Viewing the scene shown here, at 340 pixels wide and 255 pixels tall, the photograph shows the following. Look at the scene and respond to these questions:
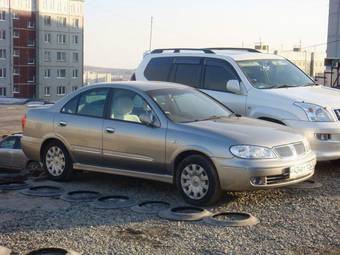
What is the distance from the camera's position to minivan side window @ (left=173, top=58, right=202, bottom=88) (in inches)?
422

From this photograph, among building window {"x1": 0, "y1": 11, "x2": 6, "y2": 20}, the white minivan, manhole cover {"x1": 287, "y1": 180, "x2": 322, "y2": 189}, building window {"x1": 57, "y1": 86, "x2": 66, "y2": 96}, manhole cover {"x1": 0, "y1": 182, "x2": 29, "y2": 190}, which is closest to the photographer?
manhole cover {"x1": 287, "y1": 180, "x2": 322, "y2": 189}

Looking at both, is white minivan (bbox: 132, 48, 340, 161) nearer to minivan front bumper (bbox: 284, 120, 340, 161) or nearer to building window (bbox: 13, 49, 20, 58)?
minivan front bumper (bbox: 284, 120, 340, 161)

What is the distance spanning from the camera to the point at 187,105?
27.2 ft

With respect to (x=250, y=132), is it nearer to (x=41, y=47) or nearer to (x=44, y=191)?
(x=44, y=191)

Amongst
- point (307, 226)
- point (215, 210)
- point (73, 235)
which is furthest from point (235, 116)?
point (73, 235)

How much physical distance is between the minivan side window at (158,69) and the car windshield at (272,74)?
1.50 meters

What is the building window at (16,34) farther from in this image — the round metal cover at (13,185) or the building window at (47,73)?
the round metal cover at (13,185)

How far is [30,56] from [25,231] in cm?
9348

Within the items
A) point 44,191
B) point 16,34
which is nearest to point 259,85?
point 44,191

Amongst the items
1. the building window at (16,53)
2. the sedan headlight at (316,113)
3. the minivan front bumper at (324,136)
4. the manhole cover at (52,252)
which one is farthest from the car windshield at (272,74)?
the building window at (16,53)

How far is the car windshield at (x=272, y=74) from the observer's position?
396 inches

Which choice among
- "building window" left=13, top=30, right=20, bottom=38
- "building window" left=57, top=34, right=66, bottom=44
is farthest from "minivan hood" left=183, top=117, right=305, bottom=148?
"building window" left=57, top=34, right=66, bottom=44

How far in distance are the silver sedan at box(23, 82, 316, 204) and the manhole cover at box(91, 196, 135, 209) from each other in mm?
469

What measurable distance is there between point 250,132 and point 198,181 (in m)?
0.87
